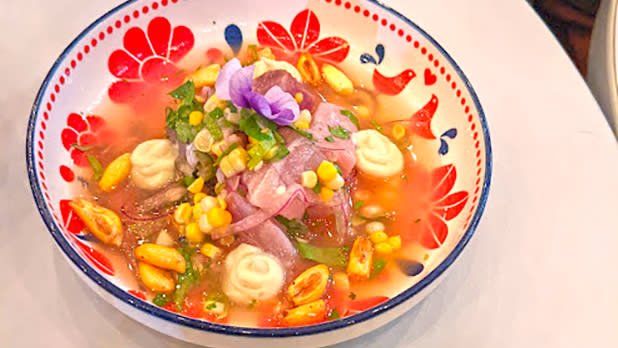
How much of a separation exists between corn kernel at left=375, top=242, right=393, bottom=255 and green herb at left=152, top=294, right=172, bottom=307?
1.64 feet

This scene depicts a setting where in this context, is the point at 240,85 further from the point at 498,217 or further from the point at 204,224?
the point at 498,217

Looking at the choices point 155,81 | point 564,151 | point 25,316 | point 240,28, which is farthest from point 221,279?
point 564,151

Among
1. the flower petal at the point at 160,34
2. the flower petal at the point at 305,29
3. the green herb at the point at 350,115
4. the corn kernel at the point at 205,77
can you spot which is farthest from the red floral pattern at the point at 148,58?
the green herb at the point at 350,115

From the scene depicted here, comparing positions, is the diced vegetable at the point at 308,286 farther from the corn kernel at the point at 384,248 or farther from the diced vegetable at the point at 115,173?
the diced vegetable at the point at 115,173

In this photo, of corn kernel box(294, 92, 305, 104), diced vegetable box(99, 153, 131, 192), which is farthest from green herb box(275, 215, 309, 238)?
diced vegetable box(99, 153, 131, 192)

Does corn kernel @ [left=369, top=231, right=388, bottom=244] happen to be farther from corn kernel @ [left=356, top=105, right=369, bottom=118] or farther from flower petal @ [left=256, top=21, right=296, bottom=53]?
flower petal @ [left=256, top=21, right=296, bottom=53]

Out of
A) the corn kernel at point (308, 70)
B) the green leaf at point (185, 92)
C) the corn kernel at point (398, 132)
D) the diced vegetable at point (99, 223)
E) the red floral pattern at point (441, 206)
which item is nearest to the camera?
the diced vegetable at point (99, 223)

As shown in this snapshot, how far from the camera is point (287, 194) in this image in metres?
1.25

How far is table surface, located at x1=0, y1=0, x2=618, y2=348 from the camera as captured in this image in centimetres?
123

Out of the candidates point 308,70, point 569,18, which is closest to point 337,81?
point 308,70

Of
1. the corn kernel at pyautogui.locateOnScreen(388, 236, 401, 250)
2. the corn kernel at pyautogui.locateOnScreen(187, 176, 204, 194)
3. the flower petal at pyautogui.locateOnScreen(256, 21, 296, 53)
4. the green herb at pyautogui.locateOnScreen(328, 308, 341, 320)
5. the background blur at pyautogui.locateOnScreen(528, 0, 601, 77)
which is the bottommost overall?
the green herb at pyautogui.locateOnScreen(328, 308, 341, 320)

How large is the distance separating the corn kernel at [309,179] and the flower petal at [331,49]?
0.65m

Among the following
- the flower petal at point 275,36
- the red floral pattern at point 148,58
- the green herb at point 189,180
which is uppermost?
the flower petal at point 275,36

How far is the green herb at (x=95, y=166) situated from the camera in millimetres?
1410
